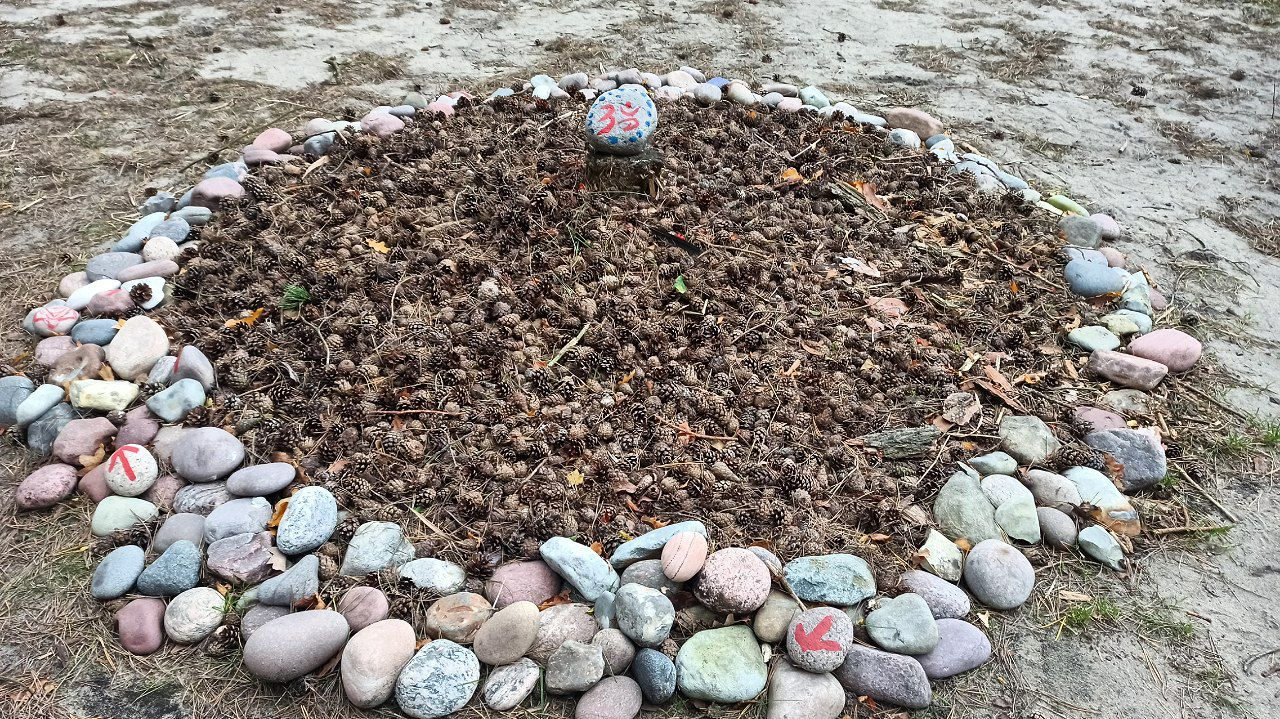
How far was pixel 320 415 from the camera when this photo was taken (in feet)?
8.73

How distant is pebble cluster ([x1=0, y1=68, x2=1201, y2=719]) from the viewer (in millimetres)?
2043

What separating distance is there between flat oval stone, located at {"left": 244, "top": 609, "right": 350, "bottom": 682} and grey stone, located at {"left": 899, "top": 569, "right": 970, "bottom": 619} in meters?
1.66

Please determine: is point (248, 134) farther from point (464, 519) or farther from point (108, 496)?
point (464, 519)

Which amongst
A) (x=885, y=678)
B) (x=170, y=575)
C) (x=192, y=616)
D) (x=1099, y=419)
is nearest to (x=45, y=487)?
(x=170, y=575)

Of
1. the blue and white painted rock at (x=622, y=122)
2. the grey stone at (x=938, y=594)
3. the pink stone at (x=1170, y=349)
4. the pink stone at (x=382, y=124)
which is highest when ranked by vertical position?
the blue and white painted rock at (x=622, y=122)

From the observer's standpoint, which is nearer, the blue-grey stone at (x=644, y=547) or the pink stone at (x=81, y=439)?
the blue-grey stone at (x=644, y=547)

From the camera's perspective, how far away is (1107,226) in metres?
3.84

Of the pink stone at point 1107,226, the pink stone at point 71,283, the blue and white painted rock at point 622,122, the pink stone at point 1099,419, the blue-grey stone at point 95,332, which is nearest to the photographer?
the pink stone at point 1099,419

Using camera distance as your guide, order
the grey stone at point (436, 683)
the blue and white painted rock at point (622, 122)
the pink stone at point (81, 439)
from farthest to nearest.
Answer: the blue and white painted rock at point (622, 122) < the pink stone at point (81, 439) < the grey stone at point (436, 683)

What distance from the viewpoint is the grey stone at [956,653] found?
2.12 m

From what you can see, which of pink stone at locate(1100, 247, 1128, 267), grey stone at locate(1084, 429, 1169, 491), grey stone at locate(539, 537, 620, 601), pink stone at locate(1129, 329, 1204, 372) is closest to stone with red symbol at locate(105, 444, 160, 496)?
grey stone at locate(539, 537, 620, 601)

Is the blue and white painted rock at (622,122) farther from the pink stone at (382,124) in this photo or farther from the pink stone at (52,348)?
the pink stone at (52,348)

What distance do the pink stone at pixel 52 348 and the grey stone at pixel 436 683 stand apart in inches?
78.4

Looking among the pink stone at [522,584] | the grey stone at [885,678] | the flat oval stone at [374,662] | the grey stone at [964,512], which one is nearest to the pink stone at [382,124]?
the pink stone at [522,584]
